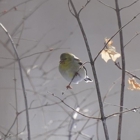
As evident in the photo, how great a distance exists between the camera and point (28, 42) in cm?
136

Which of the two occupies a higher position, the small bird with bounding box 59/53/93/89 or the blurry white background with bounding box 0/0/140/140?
the blurry white background with bounding box 0/0/140/140

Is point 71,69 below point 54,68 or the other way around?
below

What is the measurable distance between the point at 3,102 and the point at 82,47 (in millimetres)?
492

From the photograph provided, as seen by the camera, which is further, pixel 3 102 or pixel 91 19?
pixel 91 19

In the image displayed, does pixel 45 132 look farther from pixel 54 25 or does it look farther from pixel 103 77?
pixel 54 25

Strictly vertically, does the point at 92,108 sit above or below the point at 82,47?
below

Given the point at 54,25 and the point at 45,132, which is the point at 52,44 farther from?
the point at 45,132

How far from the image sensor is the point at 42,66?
138 cm

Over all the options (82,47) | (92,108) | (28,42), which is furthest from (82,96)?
(28,42)

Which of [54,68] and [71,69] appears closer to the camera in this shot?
[71,69]

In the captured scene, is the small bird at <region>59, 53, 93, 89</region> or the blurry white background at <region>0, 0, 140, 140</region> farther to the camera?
the blurry white background at <region>0, 0, 140, 140</region>

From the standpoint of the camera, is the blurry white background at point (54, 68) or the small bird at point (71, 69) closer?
the small bird at point (71, 69)

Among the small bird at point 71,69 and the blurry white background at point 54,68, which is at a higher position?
the blurry white background at point 54,68

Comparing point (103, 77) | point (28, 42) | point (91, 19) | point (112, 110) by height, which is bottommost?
point (112, 110)
